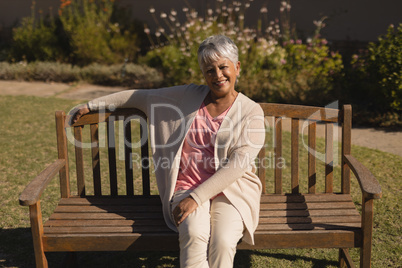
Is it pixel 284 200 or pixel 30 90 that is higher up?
pixel 30 90

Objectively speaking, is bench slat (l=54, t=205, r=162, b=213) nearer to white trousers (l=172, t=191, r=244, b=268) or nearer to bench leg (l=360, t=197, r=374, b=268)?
white trousers (l=172, t=191, r=244, b=268)

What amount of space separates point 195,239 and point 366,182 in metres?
1.05

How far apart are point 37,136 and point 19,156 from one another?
79 centimetres

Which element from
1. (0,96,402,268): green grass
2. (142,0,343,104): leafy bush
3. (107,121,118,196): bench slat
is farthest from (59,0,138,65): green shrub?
(107,121,118,196): bench slat

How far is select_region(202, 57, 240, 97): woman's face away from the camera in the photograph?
281 centimetres

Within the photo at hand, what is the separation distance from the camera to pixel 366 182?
2623 mm

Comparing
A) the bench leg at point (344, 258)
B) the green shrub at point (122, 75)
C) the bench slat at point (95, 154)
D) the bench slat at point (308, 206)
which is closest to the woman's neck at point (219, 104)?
the bench slat at point (308, 206)

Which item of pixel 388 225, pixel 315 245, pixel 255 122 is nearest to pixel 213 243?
pixel 315 245

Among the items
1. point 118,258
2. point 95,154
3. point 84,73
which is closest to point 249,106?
point 95,154

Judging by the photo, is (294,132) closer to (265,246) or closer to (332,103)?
(265,246)

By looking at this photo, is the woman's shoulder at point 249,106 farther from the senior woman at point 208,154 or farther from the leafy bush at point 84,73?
the leafy bush at point 84,73

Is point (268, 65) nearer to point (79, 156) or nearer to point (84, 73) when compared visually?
point (84, 73)

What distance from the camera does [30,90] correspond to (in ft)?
29.5

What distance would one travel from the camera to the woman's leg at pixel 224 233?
8.20ft
